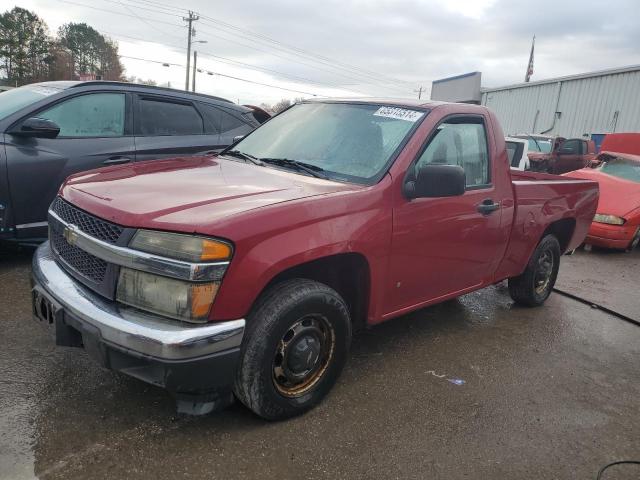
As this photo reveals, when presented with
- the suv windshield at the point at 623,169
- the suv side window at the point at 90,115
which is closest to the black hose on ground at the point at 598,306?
the suv windshield at the point at 623,169

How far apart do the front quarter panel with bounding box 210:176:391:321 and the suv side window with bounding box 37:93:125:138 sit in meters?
3.21

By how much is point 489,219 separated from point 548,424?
142cm

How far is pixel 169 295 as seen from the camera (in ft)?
7.19

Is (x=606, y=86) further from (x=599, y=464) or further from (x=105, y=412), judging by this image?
(x=105, y=412)

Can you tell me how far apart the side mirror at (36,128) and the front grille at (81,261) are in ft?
6.23

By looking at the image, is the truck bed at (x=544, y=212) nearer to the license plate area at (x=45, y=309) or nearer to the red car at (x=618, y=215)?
the red car at (x=618, y=215)

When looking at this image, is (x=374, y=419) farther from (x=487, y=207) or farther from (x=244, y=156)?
(x=244, y=156)

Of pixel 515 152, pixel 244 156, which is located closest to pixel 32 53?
pixel 515 152

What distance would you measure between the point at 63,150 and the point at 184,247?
3041 millimetres

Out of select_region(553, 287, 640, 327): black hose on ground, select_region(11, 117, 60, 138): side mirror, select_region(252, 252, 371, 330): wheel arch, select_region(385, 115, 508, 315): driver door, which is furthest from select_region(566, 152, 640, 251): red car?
select_region(11, 117, 60, 138): side mirror

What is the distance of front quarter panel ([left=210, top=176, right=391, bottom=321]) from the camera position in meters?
2.23

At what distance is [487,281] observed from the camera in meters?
Answer: 4.04

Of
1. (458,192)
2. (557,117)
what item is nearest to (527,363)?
(458,192)

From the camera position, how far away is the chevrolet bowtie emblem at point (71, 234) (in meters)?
2.53
